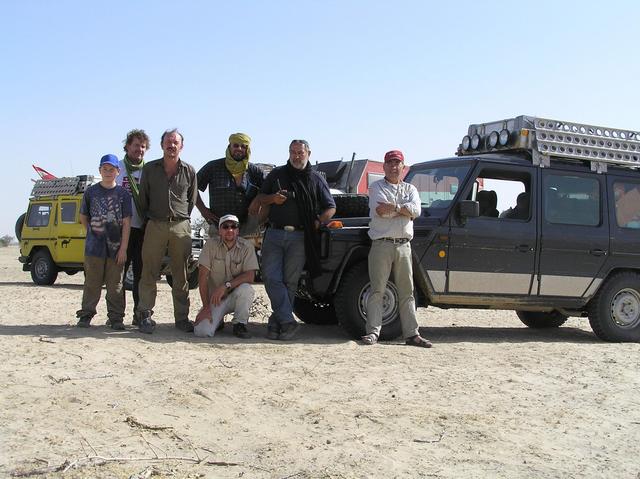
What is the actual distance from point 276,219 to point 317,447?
11.1 feet

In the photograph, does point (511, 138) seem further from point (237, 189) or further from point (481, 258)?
point (237, 189)

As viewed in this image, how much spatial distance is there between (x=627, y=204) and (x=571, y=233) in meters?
0.93

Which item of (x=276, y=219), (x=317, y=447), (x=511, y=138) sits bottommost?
(x=317, y=447)

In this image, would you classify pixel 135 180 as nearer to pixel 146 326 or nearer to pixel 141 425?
pixel 146 326

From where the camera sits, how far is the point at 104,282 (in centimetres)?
674

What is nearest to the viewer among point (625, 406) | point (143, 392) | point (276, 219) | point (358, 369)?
point (143, 392)

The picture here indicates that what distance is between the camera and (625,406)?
4.89 metres

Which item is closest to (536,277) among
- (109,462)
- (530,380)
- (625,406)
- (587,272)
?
(587,272)

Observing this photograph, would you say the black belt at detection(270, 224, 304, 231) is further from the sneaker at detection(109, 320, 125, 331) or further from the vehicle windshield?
the sneaker at detection(109, 320, 125, 331)

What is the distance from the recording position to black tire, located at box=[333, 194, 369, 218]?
8109 millimetres

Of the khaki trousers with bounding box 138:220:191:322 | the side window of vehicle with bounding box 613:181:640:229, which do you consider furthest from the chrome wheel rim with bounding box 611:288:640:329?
the khaki trousers with bounding box 138:220:191:322

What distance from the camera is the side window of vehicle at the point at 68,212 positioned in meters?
14.8

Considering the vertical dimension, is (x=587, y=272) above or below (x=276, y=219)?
below

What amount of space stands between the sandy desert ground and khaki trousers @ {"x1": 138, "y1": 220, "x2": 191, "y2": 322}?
0.39 m
